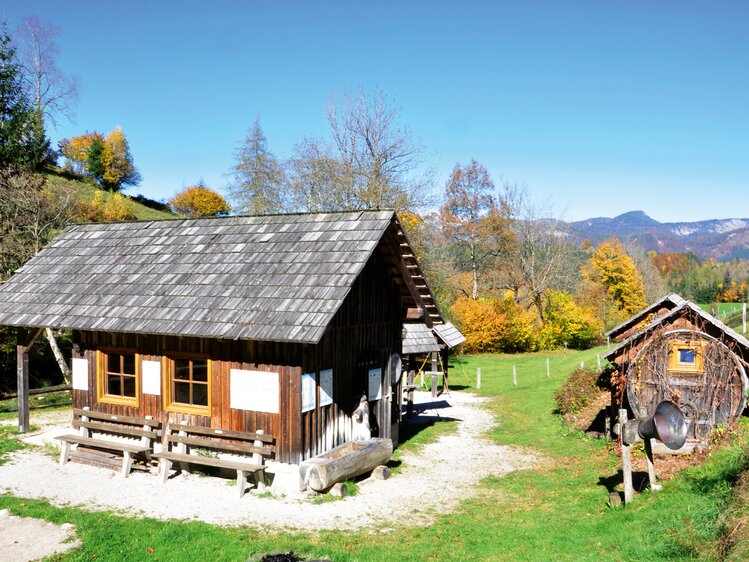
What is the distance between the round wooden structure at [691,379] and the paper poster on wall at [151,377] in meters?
11.1

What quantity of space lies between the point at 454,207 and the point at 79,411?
35009 millimetres

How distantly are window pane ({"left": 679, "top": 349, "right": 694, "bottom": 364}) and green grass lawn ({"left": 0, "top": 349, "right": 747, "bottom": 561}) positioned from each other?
3592 mm

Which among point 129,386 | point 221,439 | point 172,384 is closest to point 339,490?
point 221,439

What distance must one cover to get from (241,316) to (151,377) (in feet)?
10.3

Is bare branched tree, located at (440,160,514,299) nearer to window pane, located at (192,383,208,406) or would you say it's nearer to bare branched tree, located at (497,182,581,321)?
bare branched tree, located at (497,182,581,321)

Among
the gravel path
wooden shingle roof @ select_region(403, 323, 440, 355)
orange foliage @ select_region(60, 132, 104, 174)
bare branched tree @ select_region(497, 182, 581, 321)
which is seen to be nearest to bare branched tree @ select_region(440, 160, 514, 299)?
bare branched tree @ select_region(497, 182, 581, 321)

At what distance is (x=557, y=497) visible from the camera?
11.8 m

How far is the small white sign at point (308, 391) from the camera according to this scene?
476 inches

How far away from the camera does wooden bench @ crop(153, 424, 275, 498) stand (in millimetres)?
11852

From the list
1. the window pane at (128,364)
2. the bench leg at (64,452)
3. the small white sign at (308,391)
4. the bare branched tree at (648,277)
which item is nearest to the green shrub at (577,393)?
the small white sign at (308,391)

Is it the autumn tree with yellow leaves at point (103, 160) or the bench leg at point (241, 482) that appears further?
the autumn tree with yellow leaves at point (103, 160)

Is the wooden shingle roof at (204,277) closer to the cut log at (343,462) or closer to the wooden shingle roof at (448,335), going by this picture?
the cut log at (343,462)

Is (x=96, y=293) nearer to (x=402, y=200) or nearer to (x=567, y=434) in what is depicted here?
(x=567, y=434)

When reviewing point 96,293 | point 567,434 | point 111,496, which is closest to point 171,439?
point 111,496
